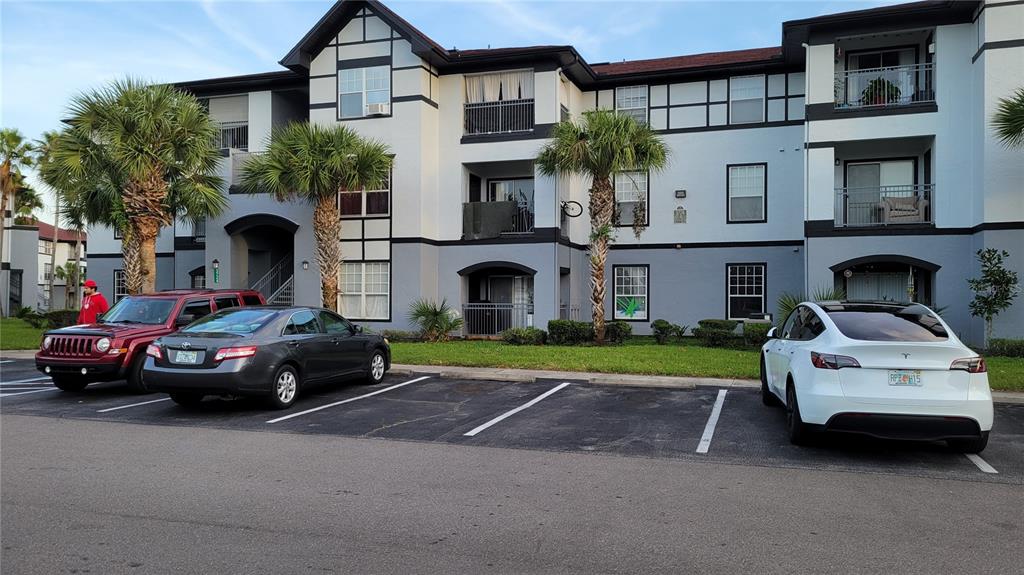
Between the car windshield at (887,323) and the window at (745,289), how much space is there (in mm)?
14361

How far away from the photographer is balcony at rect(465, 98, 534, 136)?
2175 centimetres

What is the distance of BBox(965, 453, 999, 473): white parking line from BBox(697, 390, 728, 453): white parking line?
265cm

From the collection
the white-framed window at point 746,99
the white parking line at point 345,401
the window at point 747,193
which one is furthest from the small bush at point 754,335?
the white parking line at point 345,401

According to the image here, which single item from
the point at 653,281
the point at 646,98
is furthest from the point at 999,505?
the point at 646,98

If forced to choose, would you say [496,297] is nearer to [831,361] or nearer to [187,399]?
[187,399]

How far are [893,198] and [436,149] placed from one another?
42.9 ft

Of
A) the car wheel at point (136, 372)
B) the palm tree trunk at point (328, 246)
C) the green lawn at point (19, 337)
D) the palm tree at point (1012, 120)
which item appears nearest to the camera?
the car wheel at point (136, 372)

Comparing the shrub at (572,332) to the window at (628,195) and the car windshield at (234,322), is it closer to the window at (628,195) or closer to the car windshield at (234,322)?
the window at (628,195)

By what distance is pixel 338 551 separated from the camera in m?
4.80

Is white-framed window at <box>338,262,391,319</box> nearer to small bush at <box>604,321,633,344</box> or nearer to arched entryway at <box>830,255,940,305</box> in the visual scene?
small bush at <box>604,321,633,344</box>

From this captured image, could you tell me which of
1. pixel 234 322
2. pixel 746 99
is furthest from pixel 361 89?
pixel 234 322

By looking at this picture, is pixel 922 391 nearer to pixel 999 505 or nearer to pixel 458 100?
pixel 999 505

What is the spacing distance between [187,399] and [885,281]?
61.4 ft

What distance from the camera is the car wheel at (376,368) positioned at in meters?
12.8
